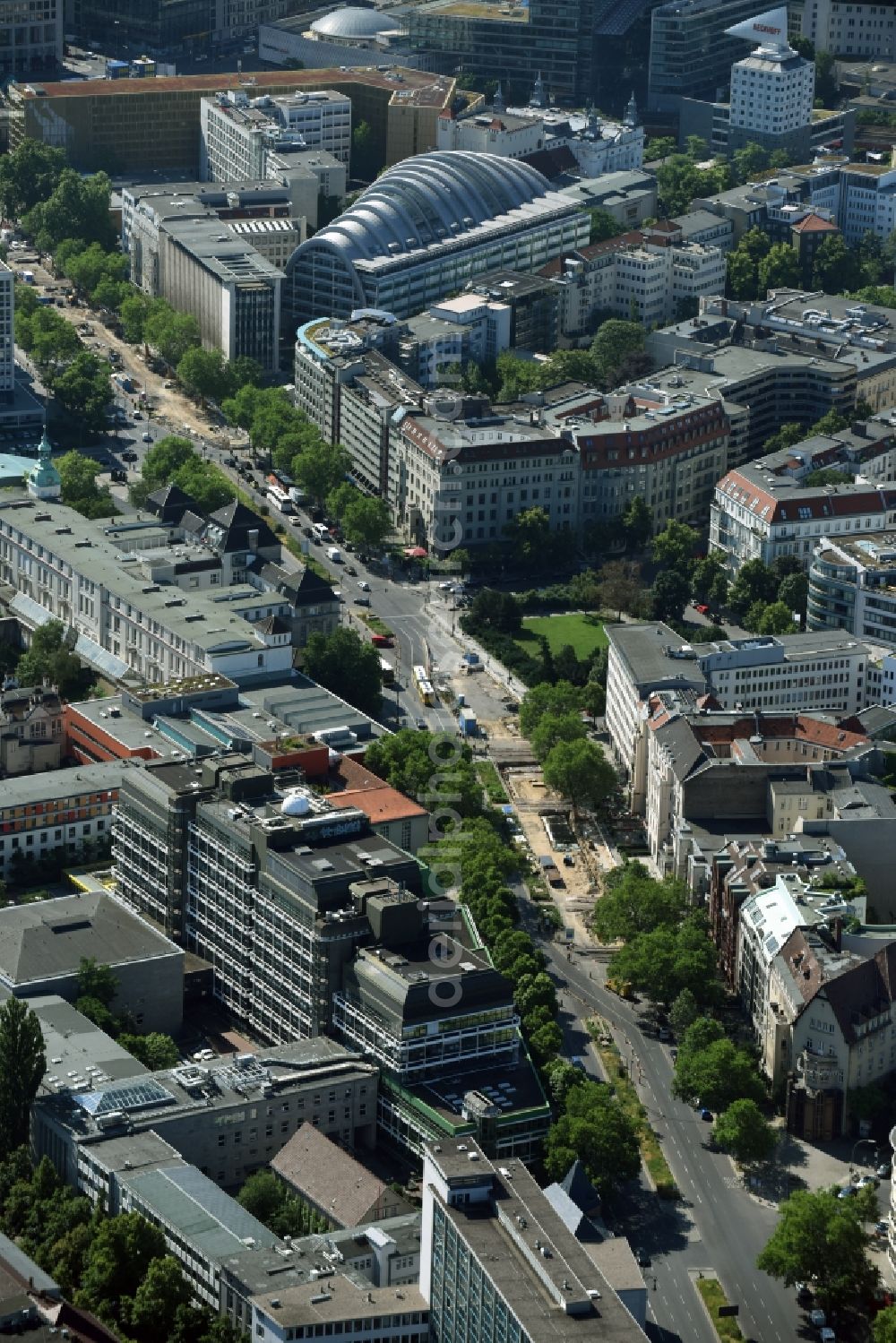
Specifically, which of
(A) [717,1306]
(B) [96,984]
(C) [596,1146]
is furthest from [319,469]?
(A) [717,1306]

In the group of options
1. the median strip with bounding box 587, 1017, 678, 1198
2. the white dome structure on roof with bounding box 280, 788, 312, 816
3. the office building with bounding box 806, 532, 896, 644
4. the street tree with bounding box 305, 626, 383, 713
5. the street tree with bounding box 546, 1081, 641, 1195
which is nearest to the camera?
the street tree with bounding box 546, 1081, 641, 1195

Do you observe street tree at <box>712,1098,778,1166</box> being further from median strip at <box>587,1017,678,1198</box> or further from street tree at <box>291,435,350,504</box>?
street tree at <box>291,435,350,504</box>

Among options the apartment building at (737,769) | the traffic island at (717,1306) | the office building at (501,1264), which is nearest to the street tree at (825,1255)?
the traffic island at (717,1306)

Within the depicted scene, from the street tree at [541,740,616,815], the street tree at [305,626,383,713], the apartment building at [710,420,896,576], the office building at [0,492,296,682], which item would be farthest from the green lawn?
the street tree at [541,740,616,815]

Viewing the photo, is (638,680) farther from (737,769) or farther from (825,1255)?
(825,1255)

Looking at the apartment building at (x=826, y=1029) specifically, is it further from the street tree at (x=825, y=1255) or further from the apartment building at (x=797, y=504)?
the apartment building at (x=797, y=504)

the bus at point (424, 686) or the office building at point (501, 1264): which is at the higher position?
the office building at point (501, 1264)

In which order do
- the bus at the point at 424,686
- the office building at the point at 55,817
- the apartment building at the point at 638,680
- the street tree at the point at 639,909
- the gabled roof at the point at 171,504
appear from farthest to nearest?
the gabled roof at the point at 171,504, the bus at the point at 424,686, the apartment building at the point at 638,680, the office building at the point at 55,817, the street tree at the point at 639,909
